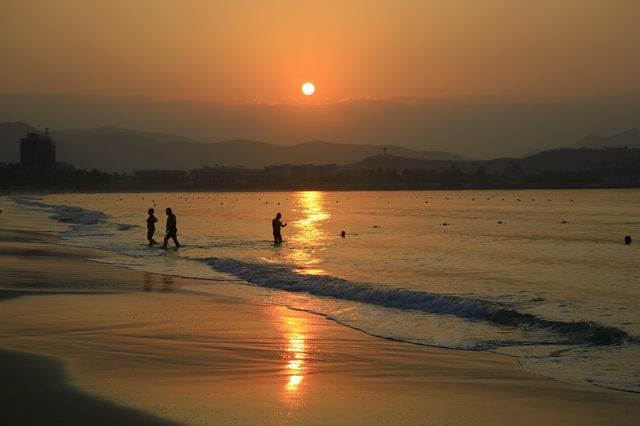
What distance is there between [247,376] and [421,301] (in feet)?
29.4

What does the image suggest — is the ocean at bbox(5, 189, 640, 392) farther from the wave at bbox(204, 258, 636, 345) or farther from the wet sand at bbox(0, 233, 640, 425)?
the wet sand at bbox(0, 233, 640, 425)

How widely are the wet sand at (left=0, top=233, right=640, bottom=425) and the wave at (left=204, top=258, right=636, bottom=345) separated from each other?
→ 2714 mm

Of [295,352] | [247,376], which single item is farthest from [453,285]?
[247,376]

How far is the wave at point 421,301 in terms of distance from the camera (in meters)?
13.3

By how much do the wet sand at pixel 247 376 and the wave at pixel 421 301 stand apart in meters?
2.71

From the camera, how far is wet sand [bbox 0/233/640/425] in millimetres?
7859

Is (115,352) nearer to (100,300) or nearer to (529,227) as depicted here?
(100,300)

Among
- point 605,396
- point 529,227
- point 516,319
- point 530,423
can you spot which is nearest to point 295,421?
point 530,423

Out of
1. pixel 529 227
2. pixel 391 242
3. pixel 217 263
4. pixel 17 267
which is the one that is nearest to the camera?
pixel 17 267

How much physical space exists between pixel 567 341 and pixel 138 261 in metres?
18.0

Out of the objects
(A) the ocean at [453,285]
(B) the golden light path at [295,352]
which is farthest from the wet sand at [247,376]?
(A) the ocean at [453,285]

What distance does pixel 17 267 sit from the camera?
2253cm

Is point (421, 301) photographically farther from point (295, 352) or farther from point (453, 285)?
point (295, 352)

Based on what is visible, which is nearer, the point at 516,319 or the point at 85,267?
the point at 516,319
